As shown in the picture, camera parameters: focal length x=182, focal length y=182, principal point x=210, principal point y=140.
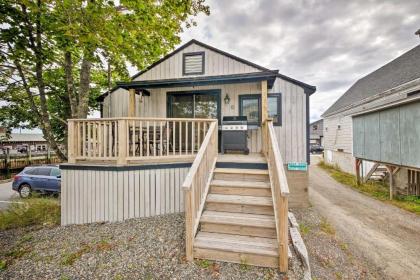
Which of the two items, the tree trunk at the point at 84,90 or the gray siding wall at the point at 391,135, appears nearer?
the tree trunk at the point at 84,90

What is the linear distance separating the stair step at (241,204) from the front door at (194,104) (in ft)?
11.0

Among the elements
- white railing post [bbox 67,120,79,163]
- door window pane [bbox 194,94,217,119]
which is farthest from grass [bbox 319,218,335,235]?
white railing post [bbox 67,120,79,163]

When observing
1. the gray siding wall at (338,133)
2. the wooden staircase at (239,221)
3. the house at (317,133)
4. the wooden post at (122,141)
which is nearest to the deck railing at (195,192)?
the wooden staircase at (239,221)

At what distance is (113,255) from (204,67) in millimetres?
6181

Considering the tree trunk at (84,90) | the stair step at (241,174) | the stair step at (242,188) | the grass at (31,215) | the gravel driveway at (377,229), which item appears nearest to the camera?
the gravel driveway at (377,229)

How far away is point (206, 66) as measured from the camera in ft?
22.5

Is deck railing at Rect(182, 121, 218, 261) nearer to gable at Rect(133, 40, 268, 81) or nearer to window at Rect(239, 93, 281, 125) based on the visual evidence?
window at Rect(239, 93, 281, 125)

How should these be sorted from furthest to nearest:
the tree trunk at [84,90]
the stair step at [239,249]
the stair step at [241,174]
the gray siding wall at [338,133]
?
the gray siding wall at [338,133]
the tree trunk at [84,90]
the stair step at [241,174]
the stair step at [239,249]

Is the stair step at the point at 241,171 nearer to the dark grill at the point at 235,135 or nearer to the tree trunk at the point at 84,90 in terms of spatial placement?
the dark grill at the point at 235,135

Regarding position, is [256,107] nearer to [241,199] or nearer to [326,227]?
[241,199]

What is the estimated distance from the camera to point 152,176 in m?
4.41

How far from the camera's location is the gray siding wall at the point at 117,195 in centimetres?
430

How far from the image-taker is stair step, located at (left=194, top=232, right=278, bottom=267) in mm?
2611

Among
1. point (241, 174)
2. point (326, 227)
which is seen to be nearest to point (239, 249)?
point (241, 174)
